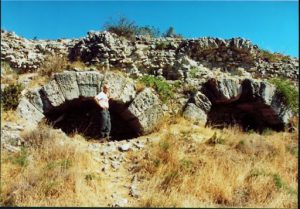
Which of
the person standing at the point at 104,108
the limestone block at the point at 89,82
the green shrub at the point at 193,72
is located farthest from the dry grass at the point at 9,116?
the green shrub at the point at 193,72

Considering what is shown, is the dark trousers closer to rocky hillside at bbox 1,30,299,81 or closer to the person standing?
the person standing

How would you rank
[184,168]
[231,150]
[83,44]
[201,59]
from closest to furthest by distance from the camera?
[184,168], [231,150], [83,44], [201,59]

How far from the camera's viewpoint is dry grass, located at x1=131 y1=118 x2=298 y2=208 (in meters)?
Answer: 7.34

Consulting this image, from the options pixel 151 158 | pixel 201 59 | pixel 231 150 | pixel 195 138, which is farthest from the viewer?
pixel 201 59

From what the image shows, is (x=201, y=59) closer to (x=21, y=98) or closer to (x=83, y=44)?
(x=83, y=44)

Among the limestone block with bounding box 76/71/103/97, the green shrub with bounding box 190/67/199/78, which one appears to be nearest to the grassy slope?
the limestone block with bounding box 76/71/103/97

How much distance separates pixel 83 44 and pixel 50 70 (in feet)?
4.30

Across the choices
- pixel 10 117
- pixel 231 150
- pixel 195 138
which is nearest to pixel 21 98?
pixel 10 117

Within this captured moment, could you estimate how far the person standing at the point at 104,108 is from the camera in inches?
379

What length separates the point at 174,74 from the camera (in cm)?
1180

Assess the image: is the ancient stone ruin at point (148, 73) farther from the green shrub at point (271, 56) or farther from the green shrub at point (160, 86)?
the green shrub at point (160, 86)

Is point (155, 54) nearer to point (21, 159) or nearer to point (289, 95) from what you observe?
point (289, 95)

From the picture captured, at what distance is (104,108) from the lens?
9648mm

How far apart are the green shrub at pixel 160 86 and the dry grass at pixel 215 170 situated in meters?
0.89
